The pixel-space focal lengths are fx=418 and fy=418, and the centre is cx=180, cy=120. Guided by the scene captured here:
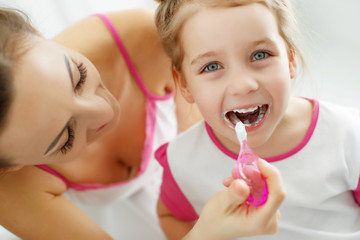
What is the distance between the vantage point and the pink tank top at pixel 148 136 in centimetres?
109

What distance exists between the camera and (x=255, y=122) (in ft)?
2.59

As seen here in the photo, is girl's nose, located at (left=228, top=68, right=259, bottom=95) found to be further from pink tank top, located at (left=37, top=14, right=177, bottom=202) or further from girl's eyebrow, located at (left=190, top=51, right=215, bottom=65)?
pink tank top, located at (left=37, top=14, right=177, bottom=202)

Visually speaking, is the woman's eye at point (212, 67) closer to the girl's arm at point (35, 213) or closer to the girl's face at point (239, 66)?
the girl's face at point (239, 66)

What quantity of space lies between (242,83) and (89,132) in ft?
1.10

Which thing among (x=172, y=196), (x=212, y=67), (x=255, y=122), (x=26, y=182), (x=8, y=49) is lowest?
(x=172, y=196)

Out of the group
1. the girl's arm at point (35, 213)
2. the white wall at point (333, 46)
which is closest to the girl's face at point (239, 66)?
the girl's arm at point (35, 213)

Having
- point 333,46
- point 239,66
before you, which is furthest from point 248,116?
point 333,46

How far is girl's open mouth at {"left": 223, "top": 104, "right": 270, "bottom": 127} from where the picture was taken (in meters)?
0.79

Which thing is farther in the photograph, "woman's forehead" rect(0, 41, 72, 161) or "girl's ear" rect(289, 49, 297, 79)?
"girl's ear" rect(289, 49, 297, 79)

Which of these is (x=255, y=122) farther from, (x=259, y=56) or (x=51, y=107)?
(x=51, y=107)

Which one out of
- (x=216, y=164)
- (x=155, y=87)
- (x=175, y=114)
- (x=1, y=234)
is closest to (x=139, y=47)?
(x=155, y=87)

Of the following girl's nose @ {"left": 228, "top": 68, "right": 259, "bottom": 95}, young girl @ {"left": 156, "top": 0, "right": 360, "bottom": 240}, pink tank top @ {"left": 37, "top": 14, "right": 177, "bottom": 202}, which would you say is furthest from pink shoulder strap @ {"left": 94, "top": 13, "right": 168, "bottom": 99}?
girl's nose @ {"left": 228, "top": 68, "right": 259, "bottom": 95}

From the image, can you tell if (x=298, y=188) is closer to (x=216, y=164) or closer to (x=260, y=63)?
(x=216, y=164)

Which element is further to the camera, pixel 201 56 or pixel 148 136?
pixel 148 136
